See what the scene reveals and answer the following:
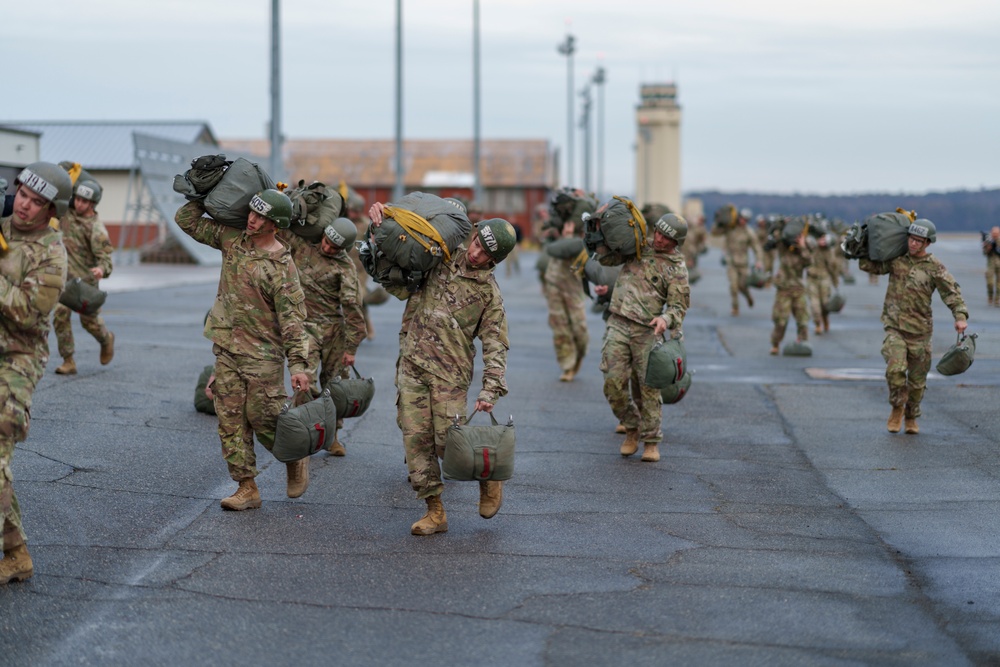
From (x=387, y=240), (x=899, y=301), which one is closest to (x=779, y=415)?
(x=899, y=301)

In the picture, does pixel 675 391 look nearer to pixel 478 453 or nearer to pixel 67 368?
pixel 478 453

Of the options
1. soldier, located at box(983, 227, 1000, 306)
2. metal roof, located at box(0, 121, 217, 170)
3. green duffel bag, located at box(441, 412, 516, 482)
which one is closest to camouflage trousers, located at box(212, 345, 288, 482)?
green duffel bag, located at box(441, 412, 516, 482)

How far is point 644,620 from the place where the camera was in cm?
575

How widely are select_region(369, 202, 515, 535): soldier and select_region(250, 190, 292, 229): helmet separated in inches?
20.7

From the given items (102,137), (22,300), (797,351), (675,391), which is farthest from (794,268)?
(102,137)

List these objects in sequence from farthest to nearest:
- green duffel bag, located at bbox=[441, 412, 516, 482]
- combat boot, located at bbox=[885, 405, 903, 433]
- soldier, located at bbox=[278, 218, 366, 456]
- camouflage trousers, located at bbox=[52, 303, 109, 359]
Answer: camouflage trousers, located at bbox=[52, 303, 109, 359] → combat boot, located at bbox=[885, 405, 903, 433] → soldier, located at bbox=[278, 218, 366, 456] → green duffel bag, located at bbox=[441, 412, 516, 482]

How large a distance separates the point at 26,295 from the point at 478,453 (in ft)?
8.00

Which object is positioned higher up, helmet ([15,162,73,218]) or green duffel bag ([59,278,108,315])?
helmet ([15,162,73,218])

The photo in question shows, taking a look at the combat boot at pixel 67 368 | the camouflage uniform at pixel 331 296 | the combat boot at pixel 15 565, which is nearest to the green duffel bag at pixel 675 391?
the camouflage uniform at pixel 331 296

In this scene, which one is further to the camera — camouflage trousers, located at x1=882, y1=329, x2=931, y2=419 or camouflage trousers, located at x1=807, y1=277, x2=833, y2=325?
camouflage trousers, located at x1=807, y1=277, x2=833, y2=325

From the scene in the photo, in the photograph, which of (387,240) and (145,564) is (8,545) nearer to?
(145,564)

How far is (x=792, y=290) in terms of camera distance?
1800 cm

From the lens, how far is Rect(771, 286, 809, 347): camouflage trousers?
17719 mm

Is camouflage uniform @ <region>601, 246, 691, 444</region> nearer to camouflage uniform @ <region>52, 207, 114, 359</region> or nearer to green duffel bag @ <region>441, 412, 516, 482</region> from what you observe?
green duffel bag @ <region>441, 412, 516, 482</region>
